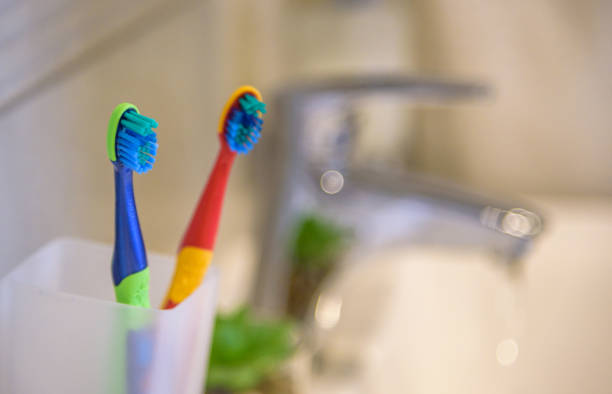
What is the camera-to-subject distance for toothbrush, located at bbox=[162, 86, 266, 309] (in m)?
0.19

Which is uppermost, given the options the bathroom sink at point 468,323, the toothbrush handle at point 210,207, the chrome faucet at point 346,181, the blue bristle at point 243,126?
the chrome faucet at point 346,181

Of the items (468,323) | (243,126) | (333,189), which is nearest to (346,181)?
(333,189)

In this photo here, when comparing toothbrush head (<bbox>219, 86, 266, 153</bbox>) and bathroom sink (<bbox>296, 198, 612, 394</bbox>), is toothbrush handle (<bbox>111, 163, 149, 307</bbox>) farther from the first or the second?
bathroom sink (<bbox>296, 198, 612, 394</bbox>)

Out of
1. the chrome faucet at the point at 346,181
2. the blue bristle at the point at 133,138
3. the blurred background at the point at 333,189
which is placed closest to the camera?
the blue bristle at the point at 133,138

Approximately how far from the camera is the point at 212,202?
0.20m

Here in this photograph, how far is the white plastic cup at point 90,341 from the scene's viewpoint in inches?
6.6

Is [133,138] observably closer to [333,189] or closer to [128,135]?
[128,135]

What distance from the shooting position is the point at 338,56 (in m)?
Answer: 0.91

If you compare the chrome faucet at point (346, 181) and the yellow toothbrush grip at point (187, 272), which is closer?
the yellow toothbrush grip at point (187, 272)

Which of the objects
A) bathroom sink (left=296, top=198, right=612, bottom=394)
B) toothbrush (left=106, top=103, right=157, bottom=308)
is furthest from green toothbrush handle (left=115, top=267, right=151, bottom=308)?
bathroom sink (left=296, top=198, right=612, bottom=394)

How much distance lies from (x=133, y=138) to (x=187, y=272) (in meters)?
0.06

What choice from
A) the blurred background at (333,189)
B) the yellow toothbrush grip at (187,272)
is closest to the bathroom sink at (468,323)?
the blurred background at (333,189)

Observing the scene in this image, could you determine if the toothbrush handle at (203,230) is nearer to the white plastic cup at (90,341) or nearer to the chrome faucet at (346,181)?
Answer: the white plastic cup at (90,341)

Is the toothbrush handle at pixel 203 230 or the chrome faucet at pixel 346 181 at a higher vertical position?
the chrome faucet at pixel 346 181
